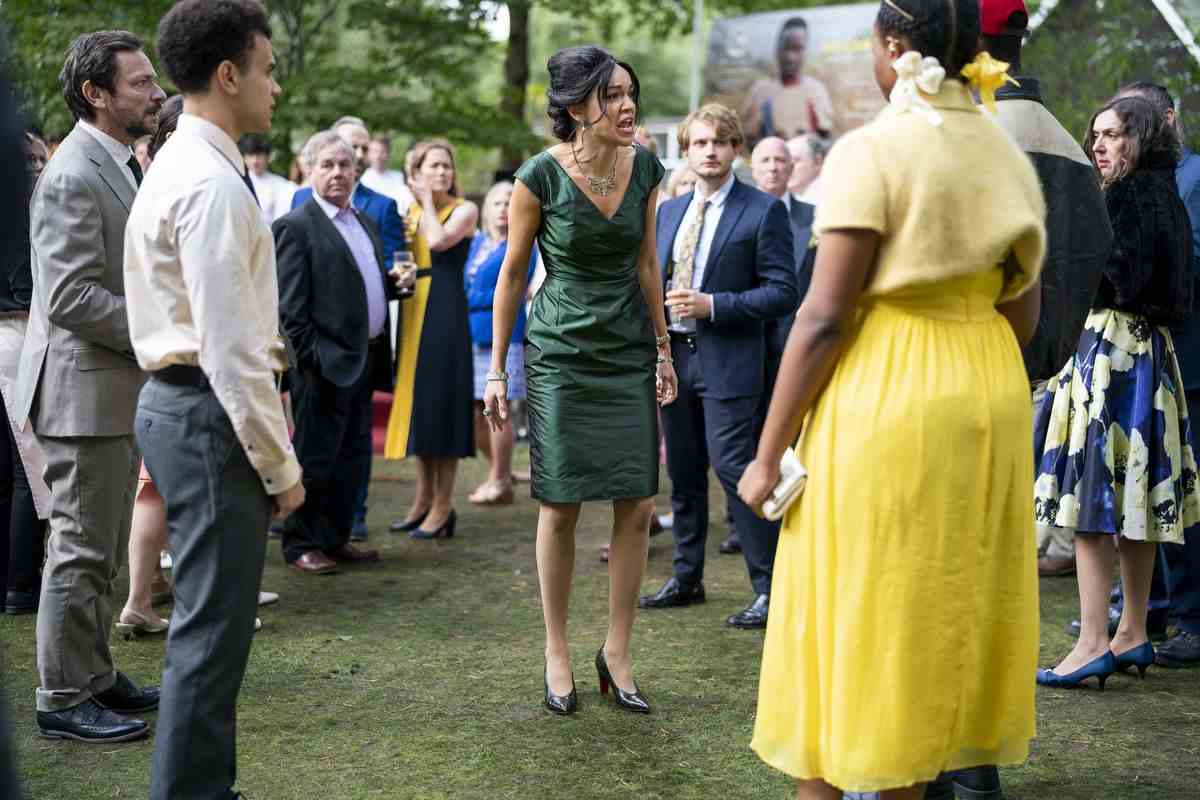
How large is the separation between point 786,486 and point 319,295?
3.93 m

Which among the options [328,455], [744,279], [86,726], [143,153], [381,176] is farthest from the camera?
[381,176]

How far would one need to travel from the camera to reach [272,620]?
557 cm

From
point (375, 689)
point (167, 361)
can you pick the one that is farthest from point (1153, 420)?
point (167, 361)

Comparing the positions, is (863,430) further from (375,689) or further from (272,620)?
(272,620)

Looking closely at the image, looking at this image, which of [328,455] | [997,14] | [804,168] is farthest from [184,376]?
[804,168]

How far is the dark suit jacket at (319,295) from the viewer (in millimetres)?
6223

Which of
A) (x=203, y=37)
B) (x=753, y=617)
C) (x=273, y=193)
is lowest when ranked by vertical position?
(x=753, y=617)

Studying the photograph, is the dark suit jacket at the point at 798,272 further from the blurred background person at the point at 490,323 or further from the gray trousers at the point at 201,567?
the gray trousers at the point at 201,567

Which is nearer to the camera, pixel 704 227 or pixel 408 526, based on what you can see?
pixel 704 227

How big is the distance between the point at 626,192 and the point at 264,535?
1.85m

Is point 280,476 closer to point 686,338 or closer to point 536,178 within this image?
point 536,178

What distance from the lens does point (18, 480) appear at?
554 centimetres

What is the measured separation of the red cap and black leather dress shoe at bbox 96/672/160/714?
3.32m

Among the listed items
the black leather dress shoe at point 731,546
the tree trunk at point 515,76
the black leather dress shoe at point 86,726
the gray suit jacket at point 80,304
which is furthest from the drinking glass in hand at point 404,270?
the tree trunk at point 515,76
